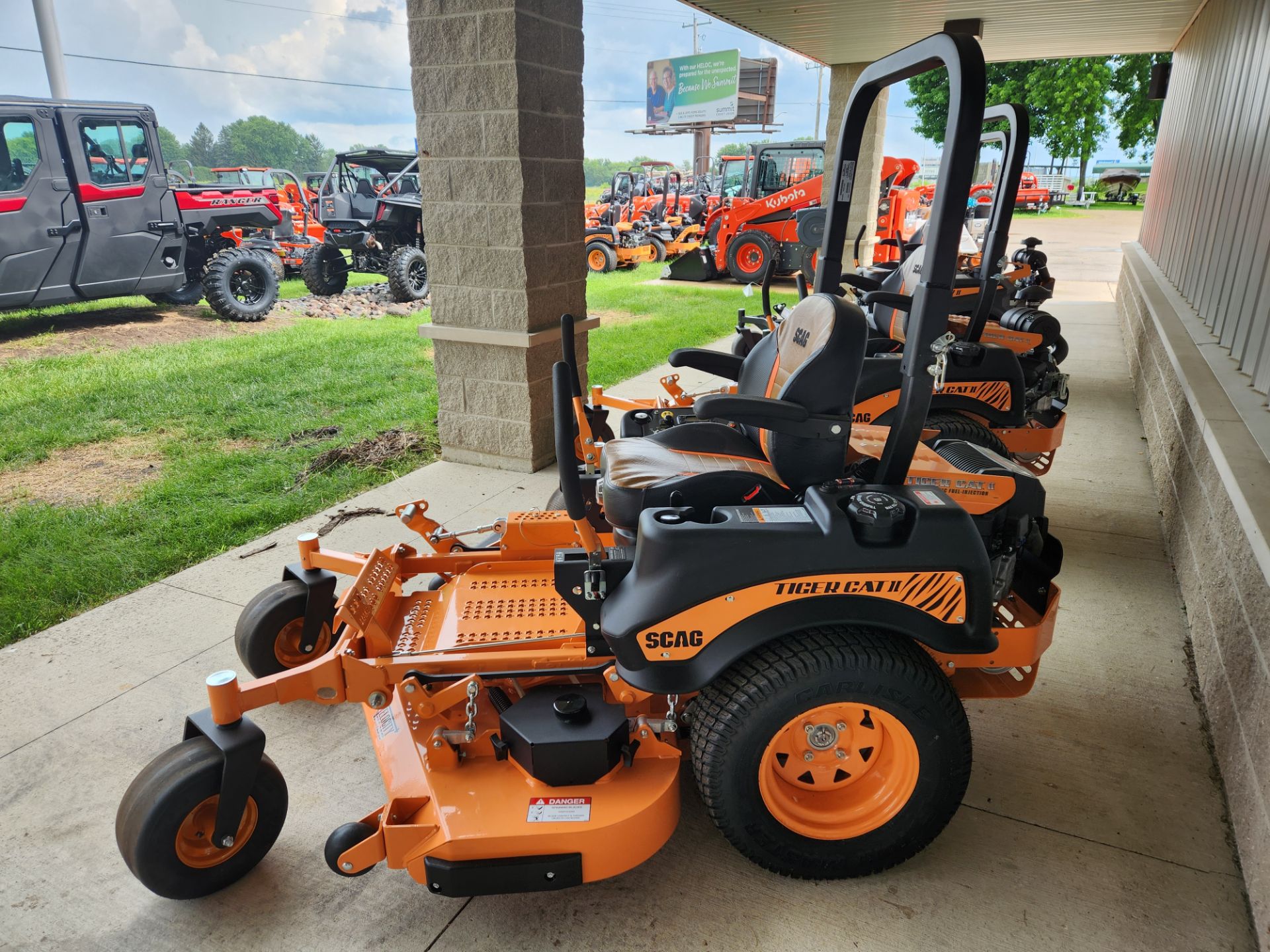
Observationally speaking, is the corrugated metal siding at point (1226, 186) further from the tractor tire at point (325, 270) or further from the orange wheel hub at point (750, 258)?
the tractor tire at point (325, 270)

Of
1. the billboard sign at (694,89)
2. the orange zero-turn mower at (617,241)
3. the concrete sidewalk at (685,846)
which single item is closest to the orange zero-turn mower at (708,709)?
the concrete sidewalk at (685,846)

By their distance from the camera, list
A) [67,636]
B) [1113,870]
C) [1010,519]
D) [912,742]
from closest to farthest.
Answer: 1. [912,742]
2. [1113,870]
3. [1010,519]
4. [67,636]

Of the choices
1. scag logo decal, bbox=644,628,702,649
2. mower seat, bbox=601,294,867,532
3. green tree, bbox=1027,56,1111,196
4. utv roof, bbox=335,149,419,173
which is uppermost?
green tree, bbox=1027,56,1111,196

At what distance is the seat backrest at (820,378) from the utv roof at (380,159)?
12.3 meters

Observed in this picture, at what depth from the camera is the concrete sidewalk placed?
209 centimetres

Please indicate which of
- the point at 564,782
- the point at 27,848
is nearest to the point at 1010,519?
the point at 564,782

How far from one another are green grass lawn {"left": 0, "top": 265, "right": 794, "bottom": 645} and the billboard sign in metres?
38.2

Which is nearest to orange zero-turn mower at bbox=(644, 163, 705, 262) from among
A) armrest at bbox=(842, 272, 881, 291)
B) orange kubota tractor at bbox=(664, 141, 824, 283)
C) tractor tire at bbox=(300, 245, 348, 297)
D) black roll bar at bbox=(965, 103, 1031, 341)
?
orange kubota tractor at bbox=(664, 141, 824, 283)

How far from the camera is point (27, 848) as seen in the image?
2.34 m

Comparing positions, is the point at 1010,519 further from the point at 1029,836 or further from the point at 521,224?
the point at 521,224

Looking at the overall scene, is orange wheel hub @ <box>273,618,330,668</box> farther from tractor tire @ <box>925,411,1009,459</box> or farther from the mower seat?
tractor tire @ <box>925,411,1009,459</box>

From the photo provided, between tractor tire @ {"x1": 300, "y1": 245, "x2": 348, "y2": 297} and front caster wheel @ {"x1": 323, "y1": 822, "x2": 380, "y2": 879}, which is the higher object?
tractor tire @ {"x1": 300, "y1": 245, "x2": 348, "y2": 297}

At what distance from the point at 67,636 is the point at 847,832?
119 inches

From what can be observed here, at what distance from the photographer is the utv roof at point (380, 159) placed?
13.5 m
